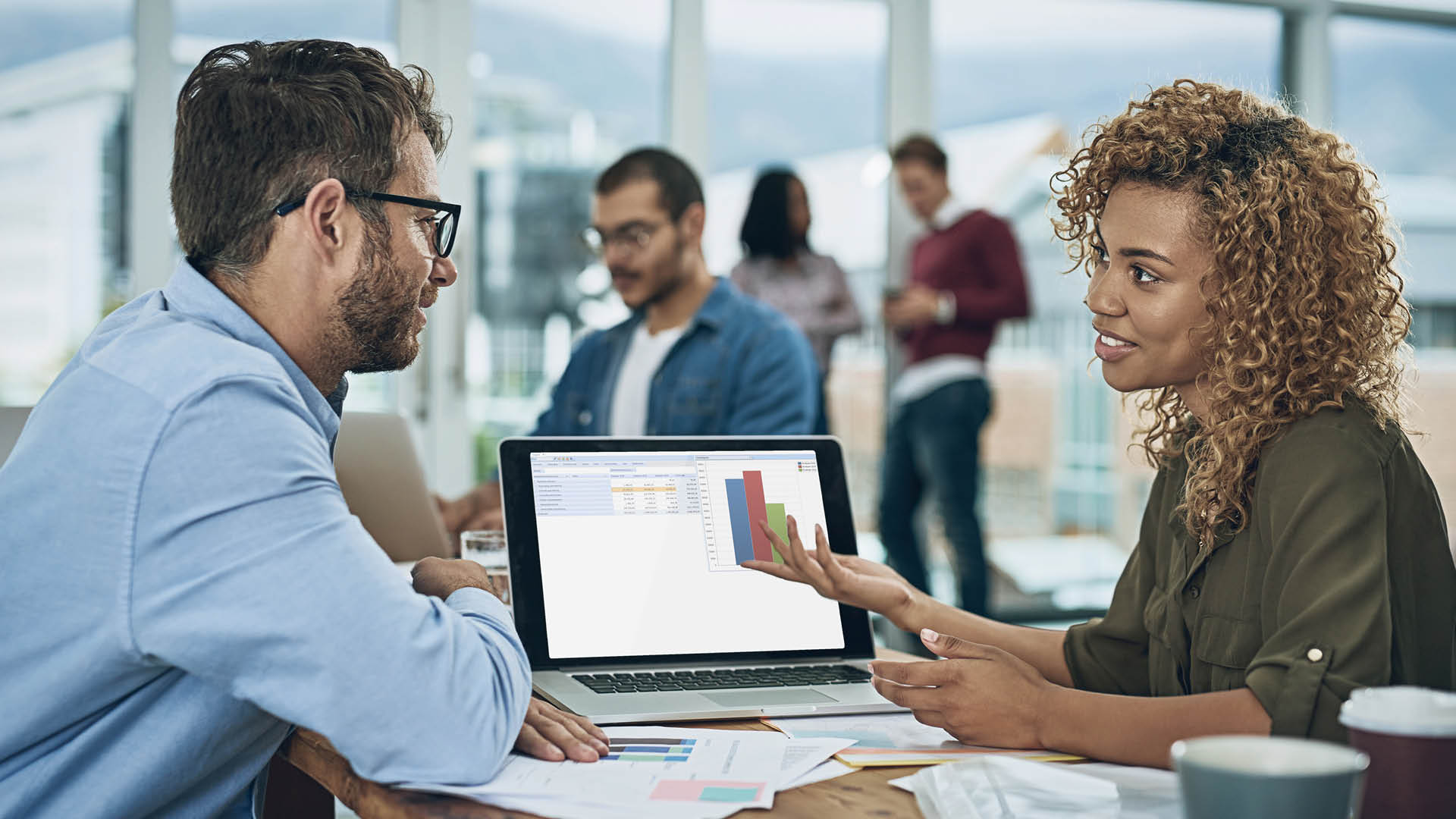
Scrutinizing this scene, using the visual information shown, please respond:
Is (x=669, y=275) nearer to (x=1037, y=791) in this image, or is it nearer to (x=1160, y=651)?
(x=1160, y=651)

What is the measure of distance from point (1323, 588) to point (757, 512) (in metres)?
0.59

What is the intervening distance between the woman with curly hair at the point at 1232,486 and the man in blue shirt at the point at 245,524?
39cm

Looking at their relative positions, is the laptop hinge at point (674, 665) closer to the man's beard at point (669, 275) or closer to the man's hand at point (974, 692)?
the man's hand at point (974, 692)

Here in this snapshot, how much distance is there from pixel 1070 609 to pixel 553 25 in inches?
114

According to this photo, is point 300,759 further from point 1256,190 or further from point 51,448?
point 1256,190

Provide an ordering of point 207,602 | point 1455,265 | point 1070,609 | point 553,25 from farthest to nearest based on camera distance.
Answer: point 1455,265 → point 1070,609 → point 553,25 → point 207,602

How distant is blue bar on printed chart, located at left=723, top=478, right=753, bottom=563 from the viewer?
4.57 ft

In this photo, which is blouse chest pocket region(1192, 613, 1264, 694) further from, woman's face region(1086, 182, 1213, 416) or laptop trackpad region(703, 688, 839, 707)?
laptop trackpad region(703, 688, 839, 707)

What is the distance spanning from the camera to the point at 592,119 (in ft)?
14.3

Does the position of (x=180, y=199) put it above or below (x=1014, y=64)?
below

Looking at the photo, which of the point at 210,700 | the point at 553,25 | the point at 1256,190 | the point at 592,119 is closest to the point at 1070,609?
the point at 592,119

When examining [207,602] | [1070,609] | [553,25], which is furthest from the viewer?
[1070,609]

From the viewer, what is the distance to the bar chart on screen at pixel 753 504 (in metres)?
1.39

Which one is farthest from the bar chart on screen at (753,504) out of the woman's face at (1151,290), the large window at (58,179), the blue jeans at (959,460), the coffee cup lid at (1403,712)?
the large window at (58,179)
